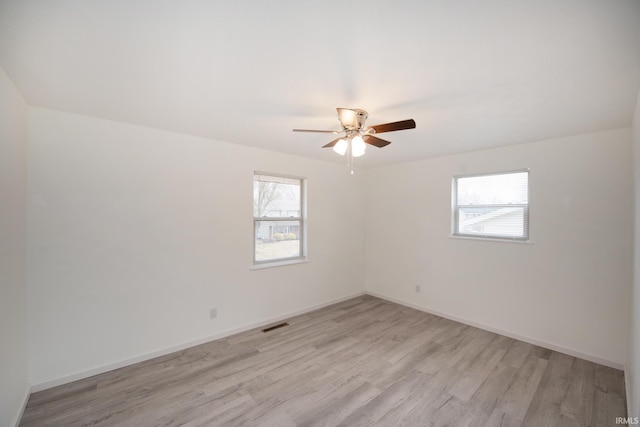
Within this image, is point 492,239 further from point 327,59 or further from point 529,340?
point 327,59

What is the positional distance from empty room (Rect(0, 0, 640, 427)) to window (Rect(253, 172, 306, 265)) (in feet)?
0.11

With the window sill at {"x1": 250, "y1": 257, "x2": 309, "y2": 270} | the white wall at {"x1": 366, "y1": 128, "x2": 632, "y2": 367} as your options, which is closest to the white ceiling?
the white wall at {"x1": 366, "y1": 128, "x2": 632, "y2": 367}

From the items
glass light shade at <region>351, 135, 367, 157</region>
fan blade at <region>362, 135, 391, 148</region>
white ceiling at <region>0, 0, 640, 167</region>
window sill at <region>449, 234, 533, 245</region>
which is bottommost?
window sill at <region>449, 234, 533, 245</region>

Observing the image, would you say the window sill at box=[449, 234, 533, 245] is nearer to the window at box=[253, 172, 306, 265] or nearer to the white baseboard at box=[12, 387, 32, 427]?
the window at box=[253, 172, 306, 265]

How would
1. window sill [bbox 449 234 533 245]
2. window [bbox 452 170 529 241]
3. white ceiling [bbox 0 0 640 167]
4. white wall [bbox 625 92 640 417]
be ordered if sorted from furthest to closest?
1. window [bbox 452 170 529 241]
2. window sill [bbox 449 234 533 245]
3. white wall [bbox 625 92 640 417]
4. white ceiling [bbox 0 0 640 167]

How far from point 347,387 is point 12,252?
2.78m

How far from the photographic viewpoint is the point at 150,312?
2.69m

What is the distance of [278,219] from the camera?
3.81 m

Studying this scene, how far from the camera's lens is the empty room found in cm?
132

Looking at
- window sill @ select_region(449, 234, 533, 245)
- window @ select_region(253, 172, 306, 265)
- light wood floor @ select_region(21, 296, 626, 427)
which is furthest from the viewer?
window @ select_region(253, 172, 306, 265)

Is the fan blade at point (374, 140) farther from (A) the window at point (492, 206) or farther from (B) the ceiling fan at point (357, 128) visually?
(A) the window at point (492, 206)

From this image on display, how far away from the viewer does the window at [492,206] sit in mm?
3205

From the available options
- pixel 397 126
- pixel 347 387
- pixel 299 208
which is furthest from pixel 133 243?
pixel 397 126

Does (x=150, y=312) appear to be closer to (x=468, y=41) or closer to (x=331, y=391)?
(x=331, y=391)
